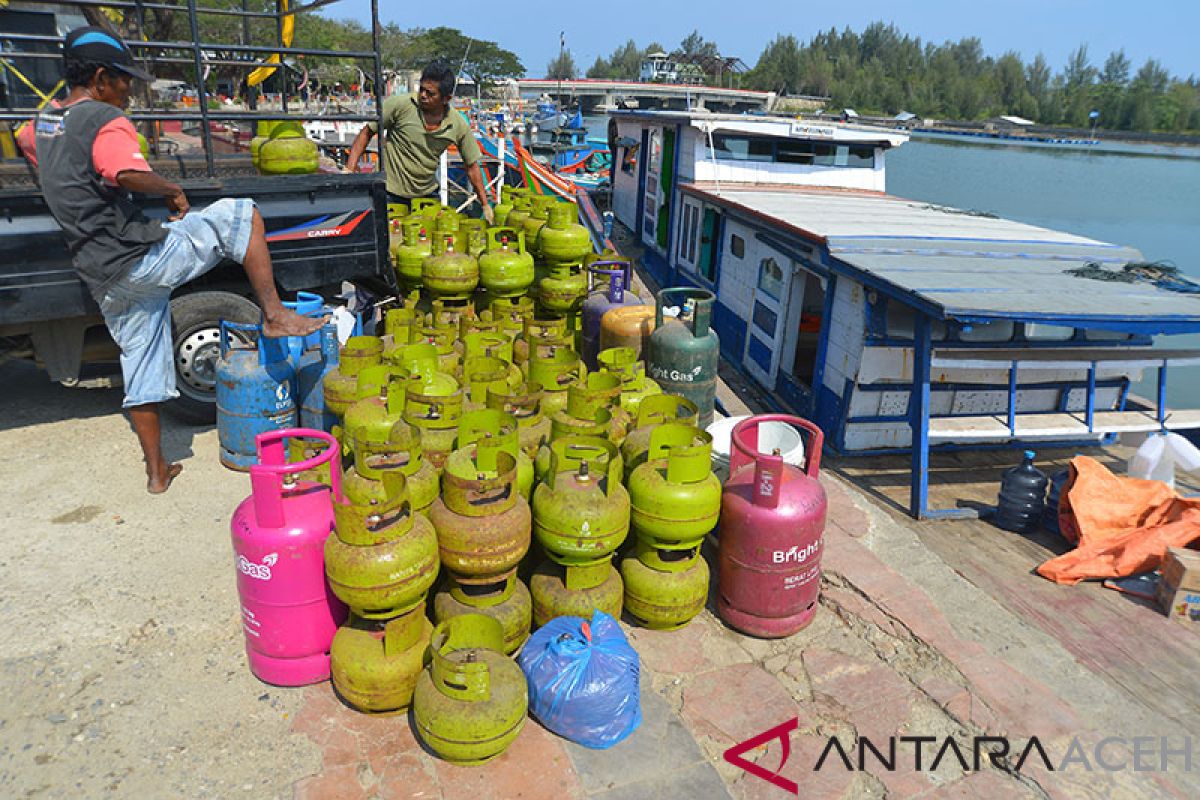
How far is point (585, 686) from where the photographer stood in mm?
3424

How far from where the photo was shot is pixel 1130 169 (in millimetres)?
54281

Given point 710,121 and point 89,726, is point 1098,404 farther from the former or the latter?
point 89,726

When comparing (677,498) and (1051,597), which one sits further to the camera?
(1051,597)

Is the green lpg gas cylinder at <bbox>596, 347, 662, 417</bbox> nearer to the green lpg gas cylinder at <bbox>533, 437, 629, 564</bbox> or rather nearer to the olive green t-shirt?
the green lpg gas cylinder at <bbox>533, 437, 629, 564</bbox>

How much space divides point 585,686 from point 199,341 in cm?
465

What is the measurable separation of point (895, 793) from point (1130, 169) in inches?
2572

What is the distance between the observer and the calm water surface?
2477cm

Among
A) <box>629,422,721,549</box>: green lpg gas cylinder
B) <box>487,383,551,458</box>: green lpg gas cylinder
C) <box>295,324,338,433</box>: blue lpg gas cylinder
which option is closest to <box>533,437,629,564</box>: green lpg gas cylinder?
<box>629,422,721,549</box>: green lpg gas cylinder

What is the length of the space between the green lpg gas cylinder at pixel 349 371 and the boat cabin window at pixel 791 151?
306 inches

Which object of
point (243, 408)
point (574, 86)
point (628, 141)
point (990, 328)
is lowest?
point (243, 408)

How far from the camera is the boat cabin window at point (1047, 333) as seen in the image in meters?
6.70

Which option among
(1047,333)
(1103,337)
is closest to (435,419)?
(1103,337)

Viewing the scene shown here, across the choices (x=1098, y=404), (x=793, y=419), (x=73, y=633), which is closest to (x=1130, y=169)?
(x=1098, y=404)

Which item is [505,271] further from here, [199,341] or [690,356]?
[199,341]
